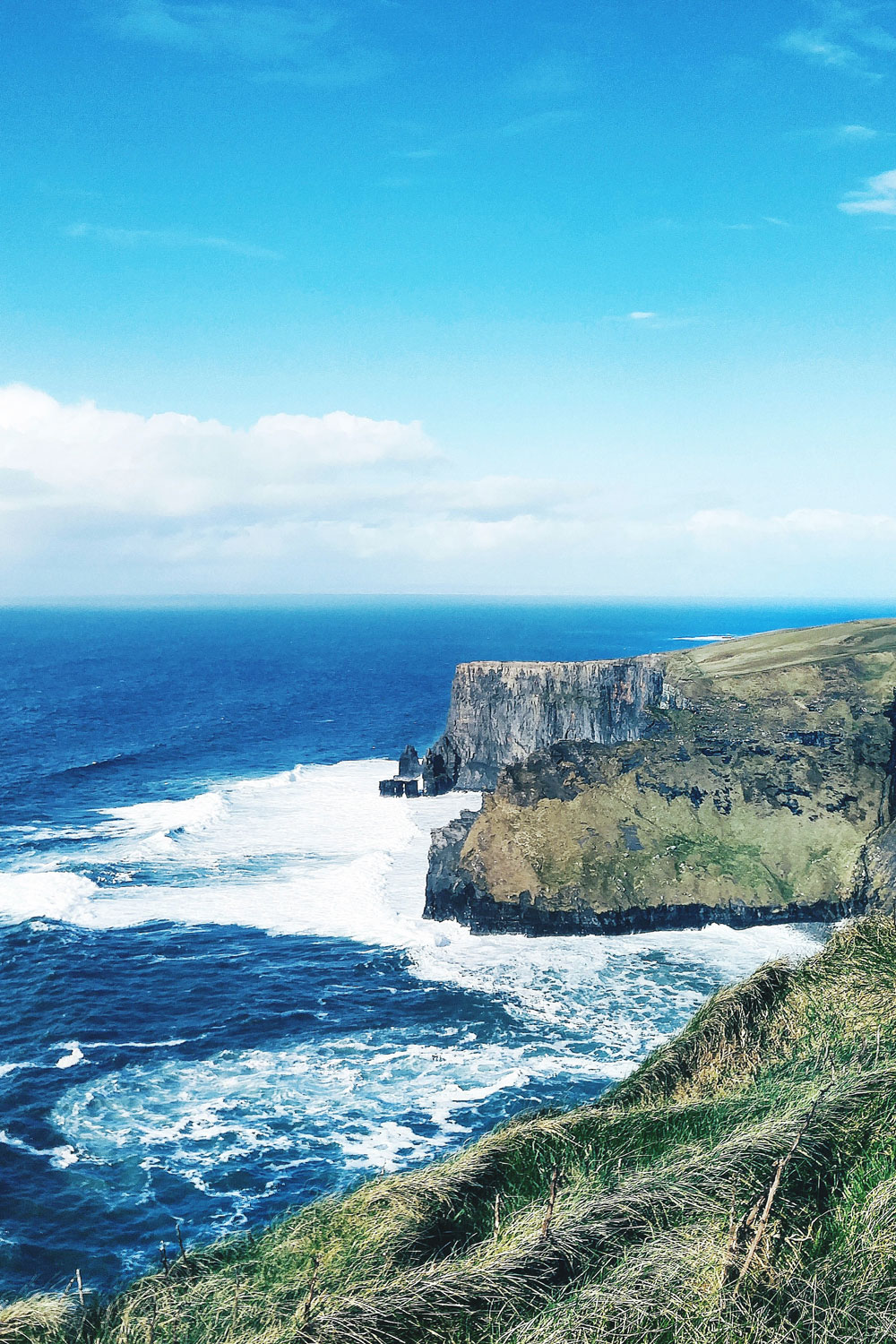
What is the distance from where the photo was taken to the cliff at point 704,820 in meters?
55.2

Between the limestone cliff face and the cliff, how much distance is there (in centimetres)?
1660

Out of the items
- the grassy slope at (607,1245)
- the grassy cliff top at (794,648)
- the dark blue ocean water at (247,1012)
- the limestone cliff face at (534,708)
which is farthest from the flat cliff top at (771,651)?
the grassy slope at (607,1245)

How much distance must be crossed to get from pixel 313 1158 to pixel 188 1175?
4348 millimetres

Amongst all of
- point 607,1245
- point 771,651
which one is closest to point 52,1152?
point 607,1245

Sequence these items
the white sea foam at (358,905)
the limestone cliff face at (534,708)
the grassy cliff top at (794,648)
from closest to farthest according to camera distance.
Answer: the white sea foam at (358,905) < the grassy cliff top at (794,648) < the limestone cliff face at (534,708)

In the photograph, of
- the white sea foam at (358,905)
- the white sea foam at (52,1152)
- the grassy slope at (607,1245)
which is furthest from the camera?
the white sea foam at (358,905)

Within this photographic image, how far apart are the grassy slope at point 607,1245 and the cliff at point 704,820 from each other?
121 feet

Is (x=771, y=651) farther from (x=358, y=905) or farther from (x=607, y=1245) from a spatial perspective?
(x=607, y=1245)

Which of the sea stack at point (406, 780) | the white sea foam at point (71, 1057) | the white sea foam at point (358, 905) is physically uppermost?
the sea stack at point (406, 780)

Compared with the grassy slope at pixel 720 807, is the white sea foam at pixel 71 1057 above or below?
below

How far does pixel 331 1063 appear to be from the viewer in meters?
39.8

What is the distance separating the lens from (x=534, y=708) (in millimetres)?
96562

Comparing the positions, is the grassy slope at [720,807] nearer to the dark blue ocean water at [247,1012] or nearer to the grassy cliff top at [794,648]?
the dark blue ocean water at [247,1012]

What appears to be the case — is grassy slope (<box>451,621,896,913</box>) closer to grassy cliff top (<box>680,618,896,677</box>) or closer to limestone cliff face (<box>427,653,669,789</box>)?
grassy cliff top (<box>680,618,896,677</box>)
